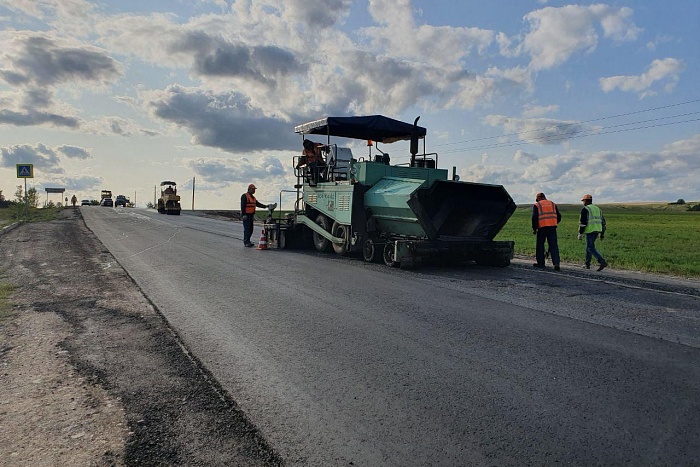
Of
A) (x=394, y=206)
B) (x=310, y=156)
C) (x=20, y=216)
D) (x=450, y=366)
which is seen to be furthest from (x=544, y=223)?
(x=20, y=216)

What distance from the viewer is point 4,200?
60.0 meters

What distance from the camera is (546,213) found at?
36.8ft

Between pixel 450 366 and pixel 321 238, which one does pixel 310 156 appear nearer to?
pixel 321 238

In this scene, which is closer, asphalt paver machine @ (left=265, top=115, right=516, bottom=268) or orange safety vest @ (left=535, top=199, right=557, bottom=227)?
asphalt paver machine @ (left=265, top=115, right=516, bottom=268)

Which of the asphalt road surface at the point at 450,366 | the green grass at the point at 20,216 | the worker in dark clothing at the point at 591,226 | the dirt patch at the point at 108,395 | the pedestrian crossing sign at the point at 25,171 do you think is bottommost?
the dirt patch at the point at 108,395

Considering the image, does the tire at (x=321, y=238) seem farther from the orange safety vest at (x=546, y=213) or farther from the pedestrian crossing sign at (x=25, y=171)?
the pedestrian crossing sign at (x=25, y=171)

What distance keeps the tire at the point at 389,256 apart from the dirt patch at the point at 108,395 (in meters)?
5.07

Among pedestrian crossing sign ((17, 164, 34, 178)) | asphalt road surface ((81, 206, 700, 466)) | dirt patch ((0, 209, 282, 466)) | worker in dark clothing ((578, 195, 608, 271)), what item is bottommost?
→ dirt patch ((0, 209, 282, 466))

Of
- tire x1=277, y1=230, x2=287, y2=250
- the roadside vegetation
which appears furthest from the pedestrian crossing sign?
the roadside vegetation

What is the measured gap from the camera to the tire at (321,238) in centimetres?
1269

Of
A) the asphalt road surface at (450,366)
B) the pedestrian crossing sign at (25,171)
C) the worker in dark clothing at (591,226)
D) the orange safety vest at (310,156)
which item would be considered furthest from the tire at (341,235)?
the pedestrian crossing sign at (25,171)

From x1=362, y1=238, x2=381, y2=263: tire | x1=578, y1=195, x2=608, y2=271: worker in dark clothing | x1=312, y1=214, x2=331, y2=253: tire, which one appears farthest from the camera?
x1=312, y1=214, x2=331, y2=253: tire

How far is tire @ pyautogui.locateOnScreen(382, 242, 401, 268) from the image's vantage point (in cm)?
1012

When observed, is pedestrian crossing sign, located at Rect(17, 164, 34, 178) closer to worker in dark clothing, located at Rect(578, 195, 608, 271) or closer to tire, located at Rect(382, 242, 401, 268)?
tire, located at Rect(382, 242, 401, 268)
